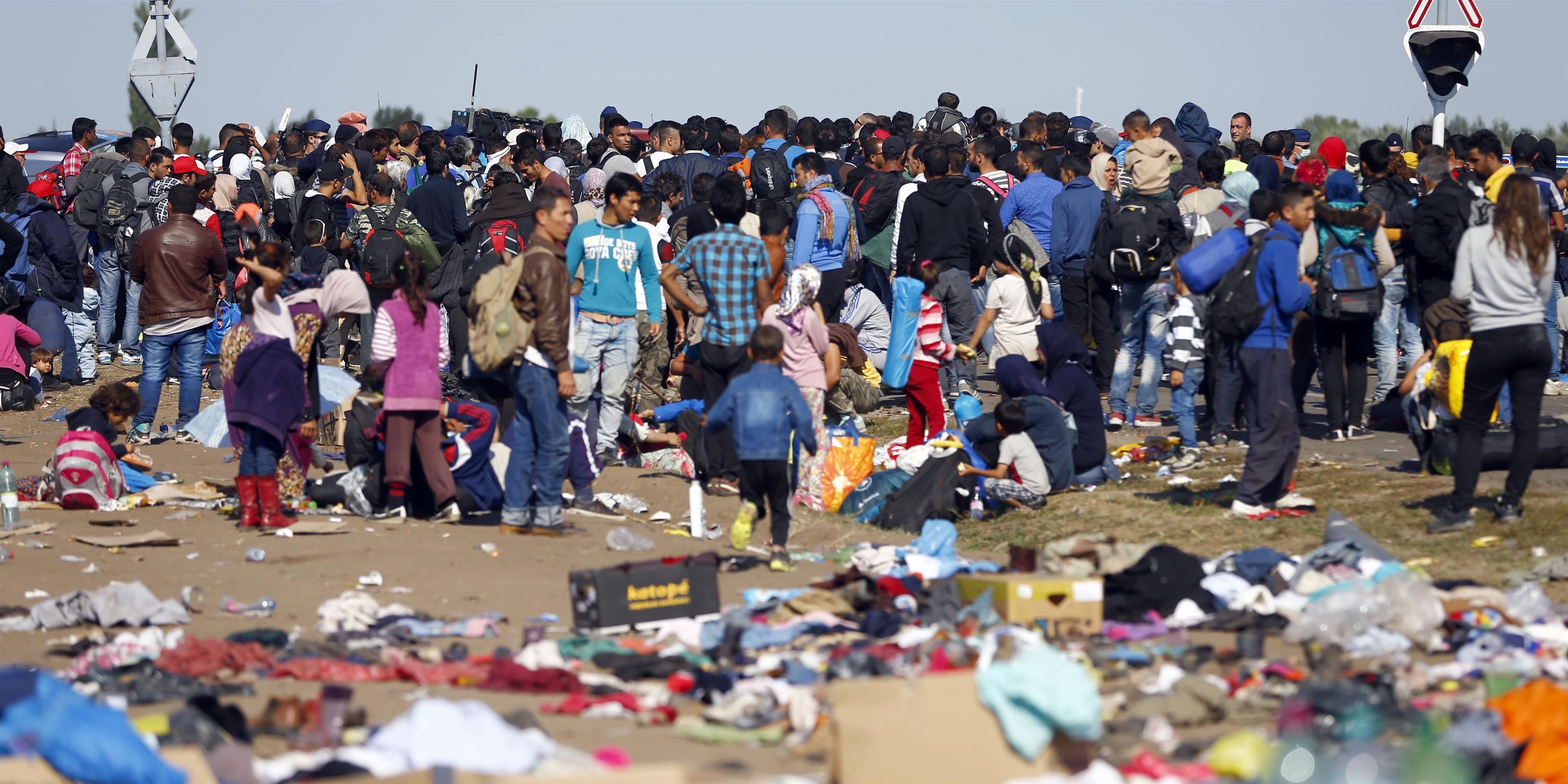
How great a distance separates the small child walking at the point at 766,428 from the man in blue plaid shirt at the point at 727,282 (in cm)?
128

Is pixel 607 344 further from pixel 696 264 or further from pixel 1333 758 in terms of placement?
pixel 1333 758

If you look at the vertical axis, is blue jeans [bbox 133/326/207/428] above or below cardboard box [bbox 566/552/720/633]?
above

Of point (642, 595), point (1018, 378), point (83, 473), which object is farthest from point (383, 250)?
point (642, 595)

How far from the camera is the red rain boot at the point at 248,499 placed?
9938 millimetres

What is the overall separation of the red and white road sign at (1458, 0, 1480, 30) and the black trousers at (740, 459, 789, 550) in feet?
28.0

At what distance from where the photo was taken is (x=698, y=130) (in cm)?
1662

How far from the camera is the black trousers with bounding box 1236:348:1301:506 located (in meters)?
9.94

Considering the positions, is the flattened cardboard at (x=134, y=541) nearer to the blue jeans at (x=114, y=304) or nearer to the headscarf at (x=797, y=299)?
the headscarf at (x=797, y=299)

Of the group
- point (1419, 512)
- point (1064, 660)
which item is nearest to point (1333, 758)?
point (1064, 660)

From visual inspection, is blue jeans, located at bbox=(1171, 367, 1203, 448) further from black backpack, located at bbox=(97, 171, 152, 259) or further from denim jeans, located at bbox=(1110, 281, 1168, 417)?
black backpack, located at bbox=(97, 171, 152, 259)

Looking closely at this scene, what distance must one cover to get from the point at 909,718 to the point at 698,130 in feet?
39.4

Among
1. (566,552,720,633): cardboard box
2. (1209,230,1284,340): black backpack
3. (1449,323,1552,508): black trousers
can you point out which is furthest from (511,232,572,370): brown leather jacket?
(1449,323,1552,508): black trousers

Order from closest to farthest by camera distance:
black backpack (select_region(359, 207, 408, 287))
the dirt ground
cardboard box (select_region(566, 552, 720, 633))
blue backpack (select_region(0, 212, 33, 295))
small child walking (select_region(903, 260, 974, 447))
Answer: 1. cardboard box (select_region(566, 552, 720, 633))
2. the dirt ground
3. small child walking (select_region(903, 260, 974, 447))
4. black backpack (select_region(359, 207, 408, 287))
5. blue backpack (select_region(0, 212, 33, 295))

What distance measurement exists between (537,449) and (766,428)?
1601 mm
